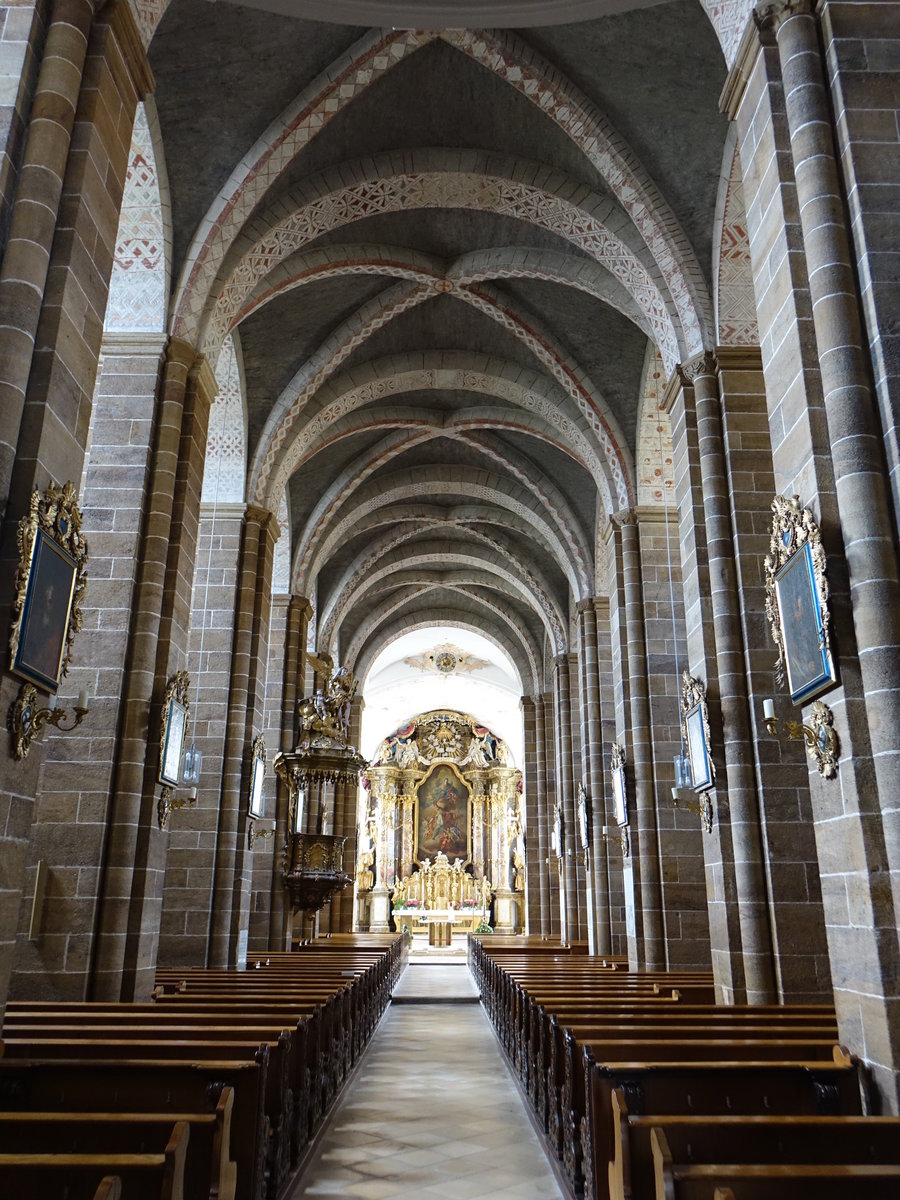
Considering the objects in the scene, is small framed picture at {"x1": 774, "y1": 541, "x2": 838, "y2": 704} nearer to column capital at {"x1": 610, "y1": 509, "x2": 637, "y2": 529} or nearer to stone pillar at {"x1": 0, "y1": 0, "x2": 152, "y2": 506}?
stone pillar at {"x1": 0, "y1": 0, "x2": 152, "y2": 506}

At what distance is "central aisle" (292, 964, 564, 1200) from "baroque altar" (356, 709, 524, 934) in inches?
984

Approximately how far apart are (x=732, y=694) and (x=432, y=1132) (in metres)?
4.09

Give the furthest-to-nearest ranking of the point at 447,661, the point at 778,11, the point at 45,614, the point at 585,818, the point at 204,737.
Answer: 1. the point at 447,661
2. the point at 585,818
3. the point at 204,737
4. the point at 778,11
5. the point at 45,614

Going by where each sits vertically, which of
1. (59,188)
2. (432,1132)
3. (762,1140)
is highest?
(59,188)

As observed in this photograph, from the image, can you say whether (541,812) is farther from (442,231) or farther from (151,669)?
(151,669)

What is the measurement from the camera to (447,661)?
34375 mm

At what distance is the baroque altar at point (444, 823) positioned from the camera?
35.5 meters

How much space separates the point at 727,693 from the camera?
8.00 meters

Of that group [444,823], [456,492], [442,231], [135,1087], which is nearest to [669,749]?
[442,231]

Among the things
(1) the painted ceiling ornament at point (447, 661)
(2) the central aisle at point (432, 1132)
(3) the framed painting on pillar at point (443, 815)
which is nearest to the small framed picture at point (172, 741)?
(2) the central aisle at point (432, 1132)

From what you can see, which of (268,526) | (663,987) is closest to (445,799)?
(268,526)

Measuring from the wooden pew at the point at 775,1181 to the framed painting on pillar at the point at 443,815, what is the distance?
35085 millimetres

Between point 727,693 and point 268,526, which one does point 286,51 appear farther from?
point 727,693

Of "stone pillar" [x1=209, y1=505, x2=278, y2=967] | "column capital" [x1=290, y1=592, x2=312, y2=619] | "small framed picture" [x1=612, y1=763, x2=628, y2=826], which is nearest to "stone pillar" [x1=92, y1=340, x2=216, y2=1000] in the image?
"stone pillar" [x1=209, y1=505, x2=278, y2=967]
